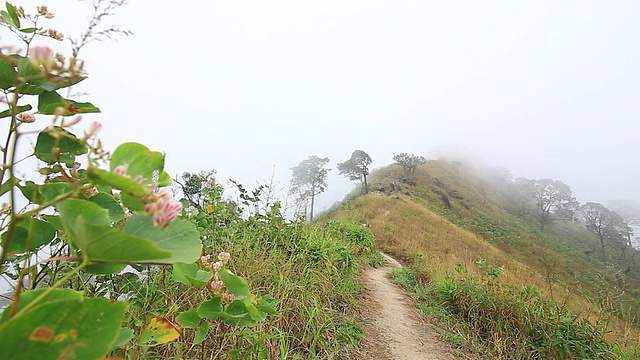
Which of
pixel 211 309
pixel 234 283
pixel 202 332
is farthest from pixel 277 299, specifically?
pixel 234 283

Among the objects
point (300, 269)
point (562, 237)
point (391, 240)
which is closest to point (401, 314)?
point (300, 269)

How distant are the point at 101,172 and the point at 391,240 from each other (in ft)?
39.1

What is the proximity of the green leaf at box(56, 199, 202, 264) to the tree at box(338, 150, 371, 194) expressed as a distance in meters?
35.2

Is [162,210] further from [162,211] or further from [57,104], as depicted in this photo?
[57,104]

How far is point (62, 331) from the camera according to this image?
28 cm

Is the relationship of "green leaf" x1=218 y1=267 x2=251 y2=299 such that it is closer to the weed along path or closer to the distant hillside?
the weed along path

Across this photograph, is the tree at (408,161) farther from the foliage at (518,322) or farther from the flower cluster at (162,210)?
the flower cluster at (162,210)

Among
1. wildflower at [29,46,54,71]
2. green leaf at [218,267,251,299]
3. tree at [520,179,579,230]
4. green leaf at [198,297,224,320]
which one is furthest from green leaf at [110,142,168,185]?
tree at [520,179,579,230]

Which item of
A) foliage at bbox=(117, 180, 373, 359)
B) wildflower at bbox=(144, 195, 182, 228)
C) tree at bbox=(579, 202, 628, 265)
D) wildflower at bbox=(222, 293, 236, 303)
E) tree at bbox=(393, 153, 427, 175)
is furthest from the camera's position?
tree at bbox=(393, 153, 427, 175)

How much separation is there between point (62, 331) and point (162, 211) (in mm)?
150

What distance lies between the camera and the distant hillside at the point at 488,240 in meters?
4.23

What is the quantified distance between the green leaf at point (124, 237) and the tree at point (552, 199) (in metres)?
51.1

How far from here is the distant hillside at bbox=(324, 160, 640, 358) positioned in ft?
13.9

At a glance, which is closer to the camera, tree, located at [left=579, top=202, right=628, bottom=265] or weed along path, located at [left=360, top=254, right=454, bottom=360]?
weed along path, located at [left=360, top=254, right=454, bottom=360]
